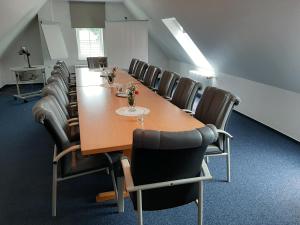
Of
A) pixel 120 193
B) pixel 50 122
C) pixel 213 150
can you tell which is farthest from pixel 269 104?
pixel 50 122

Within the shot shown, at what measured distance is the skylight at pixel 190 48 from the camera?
5805mm

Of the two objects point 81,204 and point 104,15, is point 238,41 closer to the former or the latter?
point 81,204

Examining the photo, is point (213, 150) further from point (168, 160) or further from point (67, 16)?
point (67, 16)

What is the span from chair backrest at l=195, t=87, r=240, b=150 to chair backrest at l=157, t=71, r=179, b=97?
37.9 inches

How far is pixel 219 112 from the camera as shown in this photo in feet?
7.45

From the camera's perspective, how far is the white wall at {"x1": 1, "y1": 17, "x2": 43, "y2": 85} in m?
7.29

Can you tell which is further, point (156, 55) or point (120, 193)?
point (156, 55)

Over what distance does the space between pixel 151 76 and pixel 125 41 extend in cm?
281

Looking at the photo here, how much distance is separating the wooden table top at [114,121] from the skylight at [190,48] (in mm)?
3101

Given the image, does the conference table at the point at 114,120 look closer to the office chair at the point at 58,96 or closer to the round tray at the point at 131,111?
the round tray at the point at 131,111

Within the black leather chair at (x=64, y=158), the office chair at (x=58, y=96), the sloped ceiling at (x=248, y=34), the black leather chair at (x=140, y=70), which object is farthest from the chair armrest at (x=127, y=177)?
the black leather chair at (x=140, y=70)

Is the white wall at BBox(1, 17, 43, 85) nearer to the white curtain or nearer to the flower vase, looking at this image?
the white curtain

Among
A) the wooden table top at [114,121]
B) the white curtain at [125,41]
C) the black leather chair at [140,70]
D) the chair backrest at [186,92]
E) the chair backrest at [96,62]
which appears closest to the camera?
the wooden table top at [114,121]

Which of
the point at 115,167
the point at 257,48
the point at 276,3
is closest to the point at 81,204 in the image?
the point at 115,167
